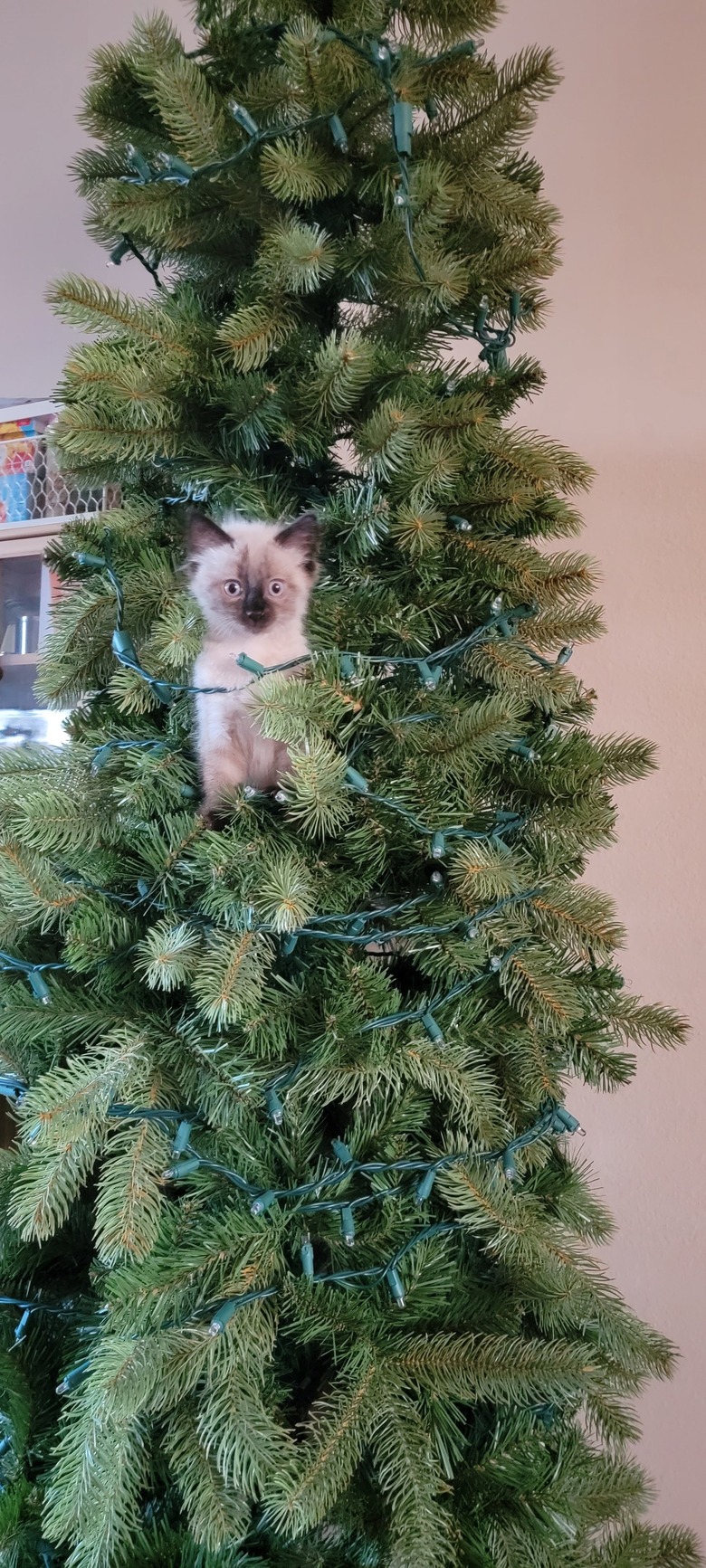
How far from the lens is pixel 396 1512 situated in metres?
0.43

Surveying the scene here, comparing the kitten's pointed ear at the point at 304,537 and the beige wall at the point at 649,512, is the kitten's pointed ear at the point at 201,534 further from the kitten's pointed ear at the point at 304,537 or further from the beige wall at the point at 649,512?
the beige wall at the point at 649,512

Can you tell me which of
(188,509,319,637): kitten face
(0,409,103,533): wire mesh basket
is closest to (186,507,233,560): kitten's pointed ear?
(188,509,319,637): kitten face

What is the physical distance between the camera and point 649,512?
0.93 meters

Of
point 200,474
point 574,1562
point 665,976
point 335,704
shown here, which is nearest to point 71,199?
point 200,474

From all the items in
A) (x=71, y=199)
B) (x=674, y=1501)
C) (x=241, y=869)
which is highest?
(x=71, y=199)

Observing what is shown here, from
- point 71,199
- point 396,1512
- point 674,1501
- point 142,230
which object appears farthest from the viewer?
point 71,199

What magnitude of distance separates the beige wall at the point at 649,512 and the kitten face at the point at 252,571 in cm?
52

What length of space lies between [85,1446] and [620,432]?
36.3 inches

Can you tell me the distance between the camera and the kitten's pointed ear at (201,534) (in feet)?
1.64

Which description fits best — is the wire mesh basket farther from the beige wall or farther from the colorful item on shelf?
the beige wall

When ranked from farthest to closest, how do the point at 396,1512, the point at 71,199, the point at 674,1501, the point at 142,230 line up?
the point at 71,199 < the point at 674,1501 < the point at 142,230 < the point at 396,1512

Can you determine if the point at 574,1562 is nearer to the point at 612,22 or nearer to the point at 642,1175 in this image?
the point at 642,1175

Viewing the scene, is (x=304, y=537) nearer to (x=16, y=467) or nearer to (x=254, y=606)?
(x=254, y=606)

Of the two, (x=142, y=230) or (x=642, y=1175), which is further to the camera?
(x=642, y=1175)
